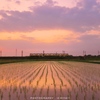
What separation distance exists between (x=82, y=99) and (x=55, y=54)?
105m

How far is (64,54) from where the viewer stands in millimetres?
113750

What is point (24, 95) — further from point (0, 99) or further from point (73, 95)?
point (73, 95)

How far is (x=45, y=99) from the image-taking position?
24.7 feet

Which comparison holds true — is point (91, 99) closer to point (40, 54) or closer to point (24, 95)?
point (24, 95)

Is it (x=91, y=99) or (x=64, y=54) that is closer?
(x=91, y=99)

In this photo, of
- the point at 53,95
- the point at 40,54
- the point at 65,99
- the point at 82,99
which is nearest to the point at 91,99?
the point at 82,99

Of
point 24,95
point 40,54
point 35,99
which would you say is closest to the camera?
point 35,99

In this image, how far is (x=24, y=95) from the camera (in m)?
8.39

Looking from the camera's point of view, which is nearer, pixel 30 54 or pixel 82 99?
pixel 82 99

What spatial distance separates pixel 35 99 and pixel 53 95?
109cm

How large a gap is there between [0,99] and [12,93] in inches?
47.7

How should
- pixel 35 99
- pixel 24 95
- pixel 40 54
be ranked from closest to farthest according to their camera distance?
pixel 35 99 → pixel 24 95 → pixel 40 54

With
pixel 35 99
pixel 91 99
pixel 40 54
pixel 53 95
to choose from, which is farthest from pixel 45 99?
pixel 40 54

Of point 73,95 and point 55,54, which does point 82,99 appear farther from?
point 55,54
